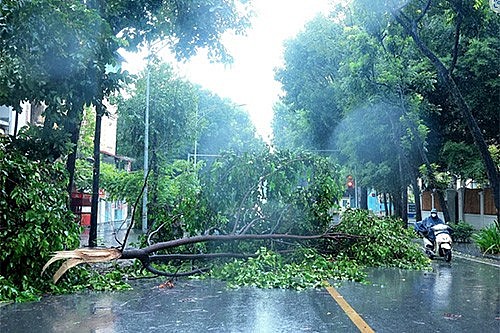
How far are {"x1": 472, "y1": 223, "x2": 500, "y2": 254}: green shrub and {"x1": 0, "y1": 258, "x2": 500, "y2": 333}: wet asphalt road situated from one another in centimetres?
668

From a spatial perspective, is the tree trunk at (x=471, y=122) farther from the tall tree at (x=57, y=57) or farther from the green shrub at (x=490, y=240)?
the tall tree at (x=57, y=57)

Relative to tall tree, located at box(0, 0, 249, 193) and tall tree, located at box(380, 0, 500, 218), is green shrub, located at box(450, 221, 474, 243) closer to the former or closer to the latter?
tall tree, located at box(380, 0, 500, 218)

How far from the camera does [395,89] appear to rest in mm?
24938

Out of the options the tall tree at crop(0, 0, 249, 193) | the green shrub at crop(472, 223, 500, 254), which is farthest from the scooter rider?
the tall tree at crop(0, 0, 249, 193)

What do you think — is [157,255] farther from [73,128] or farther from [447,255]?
[447,255]

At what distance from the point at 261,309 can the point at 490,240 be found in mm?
12147

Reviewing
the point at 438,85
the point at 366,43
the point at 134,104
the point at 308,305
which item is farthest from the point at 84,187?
the point at 308,305

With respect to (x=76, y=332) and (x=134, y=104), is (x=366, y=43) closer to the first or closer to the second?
(x=134, y=104)

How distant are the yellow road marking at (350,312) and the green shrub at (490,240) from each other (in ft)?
31.1

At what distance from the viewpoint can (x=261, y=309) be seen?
353 inches

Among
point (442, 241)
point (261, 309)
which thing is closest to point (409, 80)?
point (442, 241)

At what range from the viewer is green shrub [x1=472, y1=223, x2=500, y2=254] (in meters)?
18.1

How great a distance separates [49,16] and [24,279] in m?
4.81

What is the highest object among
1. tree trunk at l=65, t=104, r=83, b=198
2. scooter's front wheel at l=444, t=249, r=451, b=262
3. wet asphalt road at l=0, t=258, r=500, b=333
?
tree trunk at l=65, t=104, r=83, b=198
